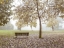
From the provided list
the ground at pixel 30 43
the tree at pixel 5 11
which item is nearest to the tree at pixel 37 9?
the ground at pixel 30 43

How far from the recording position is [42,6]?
22.3 m

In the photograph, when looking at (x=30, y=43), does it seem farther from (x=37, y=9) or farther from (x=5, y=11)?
(x=5, y=11)

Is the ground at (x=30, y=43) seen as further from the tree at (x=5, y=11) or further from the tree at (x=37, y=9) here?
the tree at (x=5, y=11)

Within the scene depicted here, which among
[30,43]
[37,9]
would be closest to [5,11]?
[37,9]

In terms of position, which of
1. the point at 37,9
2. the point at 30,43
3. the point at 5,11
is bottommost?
the point at 30,43

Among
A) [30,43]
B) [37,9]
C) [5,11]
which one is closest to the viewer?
[30,43]

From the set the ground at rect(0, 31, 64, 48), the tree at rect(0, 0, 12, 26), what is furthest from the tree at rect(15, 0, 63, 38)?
the tree at rect(0, 0, 12, 26)

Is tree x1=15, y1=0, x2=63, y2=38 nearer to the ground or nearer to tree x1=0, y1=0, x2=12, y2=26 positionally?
the ground

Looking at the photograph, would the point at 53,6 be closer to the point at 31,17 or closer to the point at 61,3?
the point at 61,3

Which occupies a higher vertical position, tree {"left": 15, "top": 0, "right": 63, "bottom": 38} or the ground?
tree {"left": 15, "top": 0, "right": 63, "bottom": 38}

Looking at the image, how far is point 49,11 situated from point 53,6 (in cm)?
101

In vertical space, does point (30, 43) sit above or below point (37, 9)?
below

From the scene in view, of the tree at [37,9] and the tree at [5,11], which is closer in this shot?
the tree at [37,9]

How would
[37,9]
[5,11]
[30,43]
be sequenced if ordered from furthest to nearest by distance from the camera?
1. [5,11]
2. [37,9]
3. [30,43]
